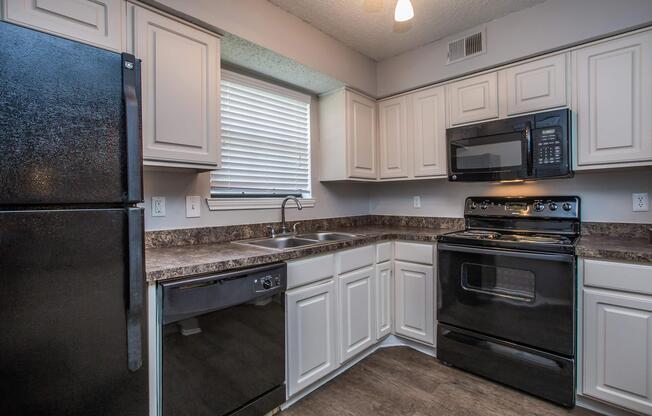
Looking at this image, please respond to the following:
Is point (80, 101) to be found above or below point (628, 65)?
below

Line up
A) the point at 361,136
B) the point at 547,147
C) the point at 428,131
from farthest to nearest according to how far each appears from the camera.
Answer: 1. the point at 361,136
2. the point at 428,131
3. the point at 547,147

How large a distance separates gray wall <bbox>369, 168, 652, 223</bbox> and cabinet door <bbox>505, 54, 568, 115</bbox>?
543 mm

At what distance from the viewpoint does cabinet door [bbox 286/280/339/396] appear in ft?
5.66

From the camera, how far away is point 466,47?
2.37 metres

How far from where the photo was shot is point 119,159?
3.28 ft

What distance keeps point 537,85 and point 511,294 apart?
135 centimetres

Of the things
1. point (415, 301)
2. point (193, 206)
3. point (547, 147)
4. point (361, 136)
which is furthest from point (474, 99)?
point (193, 206)

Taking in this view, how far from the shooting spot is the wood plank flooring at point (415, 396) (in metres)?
1.73

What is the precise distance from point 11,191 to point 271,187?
169cm

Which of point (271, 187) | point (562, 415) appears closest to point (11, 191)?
point (271, 187)

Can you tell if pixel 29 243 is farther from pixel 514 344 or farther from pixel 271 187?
pixel 514 344

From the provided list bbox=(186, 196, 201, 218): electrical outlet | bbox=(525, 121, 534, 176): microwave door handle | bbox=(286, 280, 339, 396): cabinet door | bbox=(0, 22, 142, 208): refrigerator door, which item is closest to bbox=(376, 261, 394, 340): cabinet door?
bbox=(286, 280, 339, 396): cabinet door

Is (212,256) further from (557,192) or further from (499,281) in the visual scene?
(557,192)

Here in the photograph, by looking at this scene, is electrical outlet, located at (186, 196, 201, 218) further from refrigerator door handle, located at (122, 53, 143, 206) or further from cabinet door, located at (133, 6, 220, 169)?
refrigerator door handle, located at (122, 53, 143, 206)
